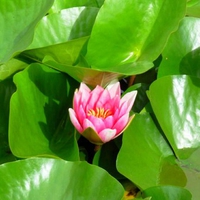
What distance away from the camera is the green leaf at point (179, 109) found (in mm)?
1030

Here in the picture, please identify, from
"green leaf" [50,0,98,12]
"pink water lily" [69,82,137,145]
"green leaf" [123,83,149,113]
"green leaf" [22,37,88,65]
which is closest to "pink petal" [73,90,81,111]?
"pink water lily" [69,82,137,145]

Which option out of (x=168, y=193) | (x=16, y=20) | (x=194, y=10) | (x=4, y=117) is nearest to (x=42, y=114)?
(x=4, y=117)

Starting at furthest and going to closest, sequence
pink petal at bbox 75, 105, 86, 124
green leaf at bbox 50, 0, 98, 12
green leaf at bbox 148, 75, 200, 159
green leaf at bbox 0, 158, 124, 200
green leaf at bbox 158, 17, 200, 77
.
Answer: green leaf at bbox 50, 0, 98, 12, green leaf at bbox 158, 17, 200, 77, green leaf at bbox 148, 75, 200, 159, pink petal at bbox 75, 105, 86, 124, green leaf at bbox 0, 158, 124, 200

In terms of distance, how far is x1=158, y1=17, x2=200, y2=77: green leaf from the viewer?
1146 millimetres

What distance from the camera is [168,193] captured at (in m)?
0.86

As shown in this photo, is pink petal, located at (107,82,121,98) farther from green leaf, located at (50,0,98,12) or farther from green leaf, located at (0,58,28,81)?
green leaf, located at (50,0,98,12)

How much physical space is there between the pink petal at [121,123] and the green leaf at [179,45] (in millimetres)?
249

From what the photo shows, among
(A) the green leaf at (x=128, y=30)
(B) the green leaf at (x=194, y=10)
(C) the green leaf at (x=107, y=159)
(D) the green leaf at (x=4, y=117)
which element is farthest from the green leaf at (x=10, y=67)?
(B) the green leaf at (x=194, y=10)

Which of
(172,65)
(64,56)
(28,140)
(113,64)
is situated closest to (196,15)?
(172,65)

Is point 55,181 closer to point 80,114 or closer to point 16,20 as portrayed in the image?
point 80,114

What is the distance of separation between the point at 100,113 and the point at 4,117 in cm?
22

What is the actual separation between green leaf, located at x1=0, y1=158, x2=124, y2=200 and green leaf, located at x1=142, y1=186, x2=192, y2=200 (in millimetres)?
84

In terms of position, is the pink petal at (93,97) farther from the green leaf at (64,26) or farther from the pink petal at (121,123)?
the green leaf at (64,26)

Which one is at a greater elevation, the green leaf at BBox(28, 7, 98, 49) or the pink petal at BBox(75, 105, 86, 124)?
the green leaf at BBox(28, 7, 98, 49)
